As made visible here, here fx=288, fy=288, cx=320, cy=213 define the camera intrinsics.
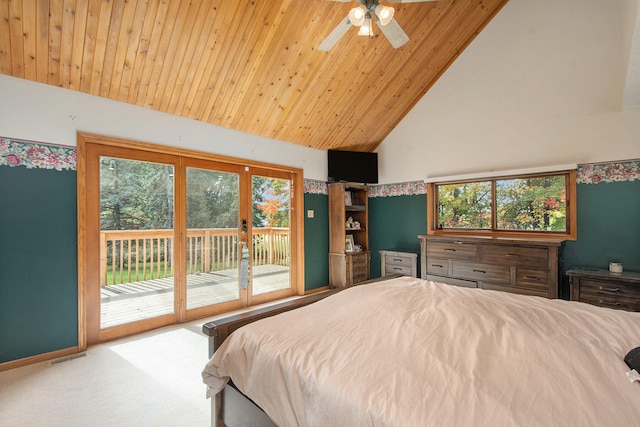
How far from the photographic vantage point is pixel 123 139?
9.71 feet

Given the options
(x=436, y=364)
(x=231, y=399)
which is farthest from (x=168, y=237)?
(x=436, y=364)

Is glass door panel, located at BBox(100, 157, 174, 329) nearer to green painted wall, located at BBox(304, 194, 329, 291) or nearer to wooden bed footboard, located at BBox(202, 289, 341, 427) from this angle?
green painted wall, located at BBox(304, 194, 329, 291)

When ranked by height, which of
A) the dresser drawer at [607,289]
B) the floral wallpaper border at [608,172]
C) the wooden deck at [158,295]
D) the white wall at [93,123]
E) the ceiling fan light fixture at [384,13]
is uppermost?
the ceiling fan light fixture at [384,13]

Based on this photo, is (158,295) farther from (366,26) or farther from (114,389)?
(366,26)

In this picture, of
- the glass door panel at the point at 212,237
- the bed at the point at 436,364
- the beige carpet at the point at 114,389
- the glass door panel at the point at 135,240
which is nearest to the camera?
the bed at the point at 436,364

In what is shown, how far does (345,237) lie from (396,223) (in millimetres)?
934

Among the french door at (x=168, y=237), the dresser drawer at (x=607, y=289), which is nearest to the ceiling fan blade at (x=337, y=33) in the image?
the french door at (x=168, y=237)

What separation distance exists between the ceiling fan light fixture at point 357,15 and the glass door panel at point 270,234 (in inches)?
98.6

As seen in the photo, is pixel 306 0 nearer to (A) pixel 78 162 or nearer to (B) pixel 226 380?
(A) pixel 78 162

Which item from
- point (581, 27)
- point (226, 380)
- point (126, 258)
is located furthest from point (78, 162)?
point (581, 27)

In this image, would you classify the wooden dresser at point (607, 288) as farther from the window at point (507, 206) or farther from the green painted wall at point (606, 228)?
the window at point (507, 206)

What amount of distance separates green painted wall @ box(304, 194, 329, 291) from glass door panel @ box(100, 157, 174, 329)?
2.03m

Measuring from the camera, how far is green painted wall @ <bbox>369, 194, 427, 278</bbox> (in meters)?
4.70

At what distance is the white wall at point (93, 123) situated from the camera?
96.8 inches
